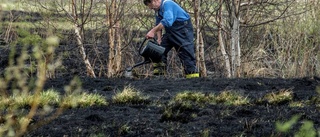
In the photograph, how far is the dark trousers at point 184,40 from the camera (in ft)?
28.8

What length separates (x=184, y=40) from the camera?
28.9ft

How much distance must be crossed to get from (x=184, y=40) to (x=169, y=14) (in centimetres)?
70

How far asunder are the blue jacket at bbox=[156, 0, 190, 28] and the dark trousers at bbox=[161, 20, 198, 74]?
0.11 meters

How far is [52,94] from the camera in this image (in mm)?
5516

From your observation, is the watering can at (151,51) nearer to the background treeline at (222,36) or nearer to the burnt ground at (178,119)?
the background treeline at (222,36)

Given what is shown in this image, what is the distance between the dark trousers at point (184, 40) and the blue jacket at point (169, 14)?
113 millimetres

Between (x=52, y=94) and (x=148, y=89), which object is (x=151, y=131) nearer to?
(x=52, y=94)

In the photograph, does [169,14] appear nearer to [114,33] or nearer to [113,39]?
[113,39]

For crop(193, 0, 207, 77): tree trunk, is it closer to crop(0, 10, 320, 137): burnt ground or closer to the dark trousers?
the dark trousers

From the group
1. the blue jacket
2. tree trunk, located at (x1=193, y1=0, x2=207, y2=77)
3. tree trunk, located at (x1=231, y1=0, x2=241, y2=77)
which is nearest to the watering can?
the blue jacket

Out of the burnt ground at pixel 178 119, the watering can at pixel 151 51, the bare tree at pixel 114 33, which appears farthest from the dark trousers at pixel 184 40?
the burnt ground at pixel 178 119

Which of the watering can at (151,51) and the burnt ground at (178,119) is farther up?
the watering can at (151,51)

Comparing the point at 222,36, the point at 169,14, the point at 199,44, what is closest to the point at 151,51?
the point at 169,14

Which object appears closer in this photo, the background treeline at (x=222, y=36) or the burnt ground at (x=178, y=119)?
the burnt ground at (x=178, y=119)
